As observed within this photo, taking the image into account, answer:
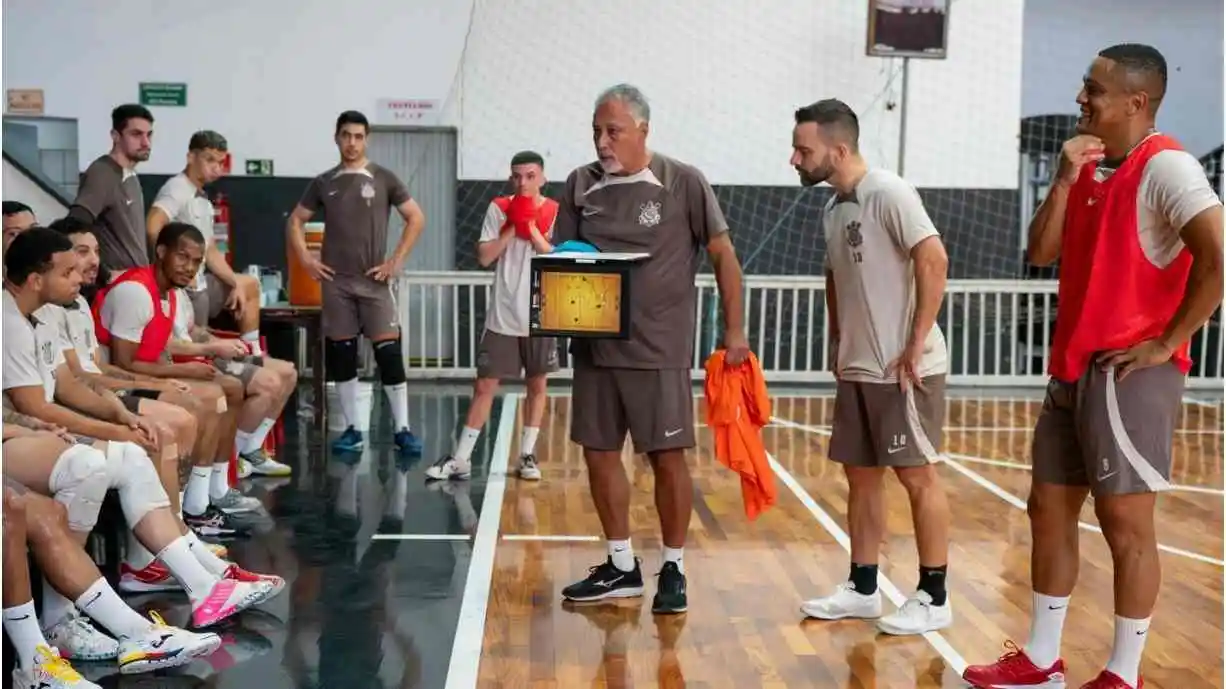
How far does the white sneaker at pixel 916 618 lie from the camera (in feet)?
13.7

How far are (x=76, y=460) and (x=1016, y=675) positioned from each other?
2693mm

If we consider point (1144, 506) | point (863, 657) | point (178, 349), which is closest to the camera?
point (1144, 506)

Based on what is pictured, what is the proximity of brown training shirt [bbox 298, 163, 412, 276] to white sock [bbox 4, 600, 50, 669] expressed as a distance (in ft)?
13.4

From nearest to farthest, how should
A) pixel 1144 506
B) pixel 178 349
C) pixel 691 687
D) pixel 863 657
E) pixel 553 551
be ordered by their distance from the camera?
pixel 1144 506 → pixel 691 687 → pixel 863 657 → pixel 553 551 → pixel 178 349

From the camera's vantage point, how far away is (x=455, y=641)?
4.05 m

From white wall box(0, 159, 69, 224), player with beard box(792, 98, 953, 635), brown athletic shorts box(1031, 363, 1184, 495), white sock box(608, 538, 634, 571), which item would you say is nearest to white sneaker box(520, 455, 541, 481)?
white sock box(608, 538, 634, 571)

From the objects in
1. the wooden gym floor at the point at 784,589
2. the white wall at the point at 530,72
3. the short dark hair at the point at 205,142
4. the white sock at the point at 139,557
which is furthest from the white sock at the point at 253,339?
the white wall at the point at 530,72

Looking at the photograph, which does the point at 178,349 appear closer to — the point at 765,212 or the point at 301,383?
the point at 301,383

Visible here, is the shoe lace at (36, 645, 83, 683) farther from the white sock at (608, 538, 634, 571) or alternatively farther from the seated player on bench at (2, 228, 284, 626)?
the white sock at (608, 538, 634, 571)

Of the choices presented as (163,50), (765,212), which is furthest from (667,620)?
(163,50)

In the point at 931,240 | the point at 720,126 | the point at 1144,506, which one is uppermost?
the point at 720,126

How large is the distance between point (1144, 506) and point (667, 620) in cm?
158

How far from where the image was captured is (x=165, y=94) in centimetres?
1180

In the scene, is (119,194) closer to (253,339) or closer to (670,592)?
(253,339)
